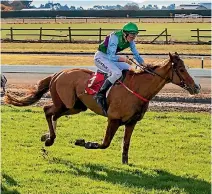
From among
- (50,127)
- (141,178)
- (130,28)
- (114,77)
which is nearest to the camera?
(141,178)

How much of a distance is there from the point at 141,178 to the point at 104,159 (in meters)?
1.48

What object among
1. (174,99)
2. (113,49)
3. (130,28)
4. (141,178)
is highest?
(130,28)

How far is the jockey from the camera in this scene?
28.6ft

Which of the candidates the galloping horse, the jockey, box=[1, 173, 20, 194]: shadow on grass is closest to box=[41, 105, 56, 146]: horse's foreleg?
the galloping horse

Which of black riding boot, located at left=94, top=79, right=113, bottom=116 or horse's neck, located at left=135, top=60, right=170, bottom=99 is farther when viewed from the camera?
black riding boot, located at left=94, top=79, right=113, bottom=116

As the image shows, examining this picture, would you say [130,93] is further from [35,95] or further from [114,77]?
[35,95]

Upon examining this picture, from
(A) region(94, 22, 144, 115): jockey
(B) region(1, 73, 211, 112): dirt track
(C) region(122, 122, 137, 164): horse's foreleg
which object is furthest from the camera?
(B) region(1, 73, 211, 112): dirt track

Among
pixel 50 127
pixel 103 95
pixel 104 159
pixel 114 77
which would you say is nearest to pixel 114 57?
pixel 114 77

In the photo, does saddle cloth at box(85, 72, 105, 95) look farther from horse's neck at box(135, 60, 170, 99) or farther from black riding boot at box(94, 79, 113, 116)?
horse's neck at box(135, 60, 170, 99)

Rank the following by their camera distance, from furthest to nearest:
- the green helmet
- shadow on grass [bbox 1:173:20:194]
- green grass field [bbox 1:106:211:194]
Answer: the green helmet < green grass field [bbox 1:106:211:194] < shadow on grass [bbox 1:173:20:194]

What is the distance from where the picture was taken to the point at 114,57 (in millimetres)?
8852

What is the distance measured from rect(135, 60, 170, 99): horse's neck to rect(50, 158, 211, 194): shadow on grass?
1.22 meters

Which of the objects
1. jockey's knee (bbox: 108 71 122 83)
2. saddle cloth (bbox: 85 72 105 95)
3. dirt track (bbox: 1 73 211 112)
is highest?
jockey's knee (bbox: 108 71 122 83)

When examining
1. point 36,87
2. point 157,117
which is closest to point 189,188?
point 36,87
